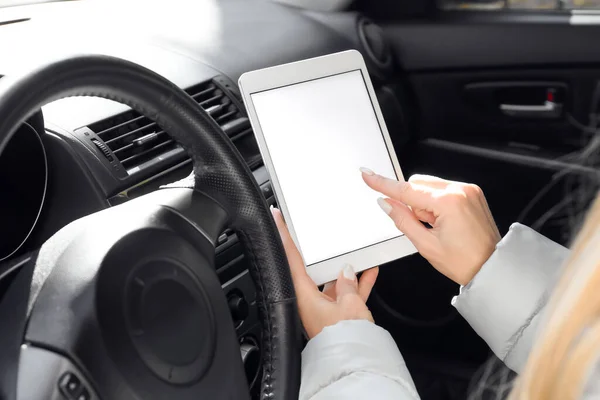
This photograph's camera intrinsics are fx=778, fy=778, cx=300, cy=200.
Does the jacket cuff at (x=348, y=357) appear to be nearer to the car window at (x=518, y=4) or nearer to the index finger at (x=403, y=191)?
the index finger at (x=403, y=191)

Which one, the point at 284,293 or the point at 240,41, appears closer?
the point at 284,293

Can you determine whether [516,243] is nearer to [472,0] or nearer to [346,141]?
[346,141]

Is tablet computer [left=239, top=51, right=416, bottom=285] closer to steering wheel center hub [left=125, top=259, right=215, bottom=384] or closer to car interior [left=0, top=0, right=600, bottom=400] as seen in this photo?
car interior [left=0, top=0, right=600, bottom=400]

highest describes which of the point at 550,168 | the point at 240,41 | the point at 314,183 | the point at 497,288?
the point at 240,41

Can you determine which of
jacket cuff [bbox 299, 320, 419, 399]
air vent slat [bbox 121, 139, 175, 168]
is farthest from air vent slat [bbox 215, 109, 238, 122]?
jacket cuff [bbox 299, 320, 419, 399]

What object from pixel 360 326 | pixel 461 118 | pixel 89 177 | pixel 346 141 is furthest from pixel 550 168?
pixel 89 177

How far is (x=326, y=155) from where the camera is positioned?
3.55 ft

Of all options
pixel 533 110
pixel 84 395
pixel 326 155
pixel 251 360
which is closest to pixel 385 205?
pixel 326 155

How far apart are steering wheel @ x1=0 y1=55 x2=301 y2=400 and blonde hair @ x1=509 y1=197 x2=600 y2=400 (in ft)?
0.94

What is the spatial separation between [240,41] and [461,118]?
58 cm

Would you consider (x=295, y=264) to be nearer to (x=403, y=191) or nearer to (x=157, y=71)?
(x=403, y=191)

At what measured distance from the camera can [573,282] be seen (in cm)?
60

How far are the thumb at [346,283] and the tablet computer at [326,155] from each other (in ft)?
0.06

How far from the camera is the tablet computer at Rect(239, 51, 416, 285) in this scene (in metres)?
1.02
